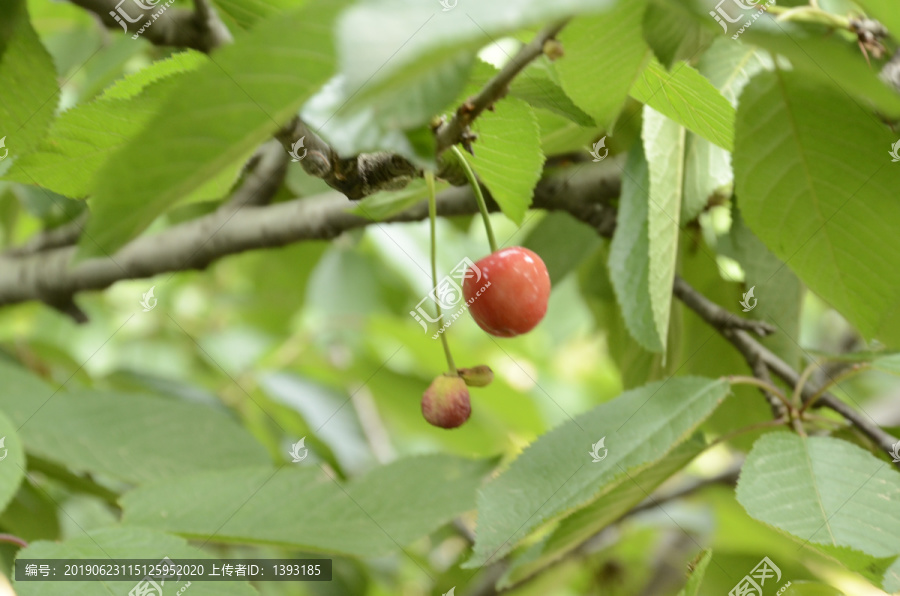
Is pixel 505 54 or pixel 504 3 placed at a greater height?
pixel 504 3

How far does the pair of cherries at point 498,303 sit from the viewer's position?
0.61 meters

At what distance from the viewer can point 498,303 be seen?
A: 2.00 feet

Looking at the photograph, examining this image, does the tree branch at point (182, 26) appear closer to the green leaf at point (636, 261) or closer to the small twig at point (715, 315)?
the green leaf at point (636, 261)

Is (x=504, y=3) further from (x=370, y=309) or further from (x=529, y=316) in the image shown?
(x=370, y=309)

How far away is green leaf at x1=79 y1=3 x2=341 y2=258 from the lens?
0.33 m

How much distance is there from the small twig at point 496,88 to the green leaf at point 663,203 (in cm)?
28

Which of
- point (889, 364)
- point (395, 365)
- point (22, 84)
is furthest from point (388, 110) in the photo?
point (395, 365)

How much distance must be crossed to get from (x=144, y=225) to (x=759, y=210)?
60 centimetres

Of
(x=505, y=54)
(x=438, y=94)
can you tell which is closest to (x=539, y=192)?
(x=505, y=54)

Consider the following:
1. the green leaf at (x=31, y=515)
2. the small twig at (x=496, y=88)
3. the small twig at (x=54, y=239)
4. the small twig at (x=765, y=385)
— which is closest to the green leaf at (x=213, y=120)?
the small twig at (x=496, y=88)

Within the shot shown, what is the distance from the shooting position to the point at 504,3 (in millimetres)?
287

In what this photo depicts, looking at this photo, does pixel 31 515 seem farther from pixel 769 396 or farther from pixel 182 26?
pixel 769 396

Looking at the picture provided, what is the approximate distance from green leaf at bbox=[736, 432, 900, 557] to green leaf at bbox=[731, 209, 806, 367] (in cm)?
20

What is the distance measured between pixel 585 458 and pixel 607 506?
0.12m
